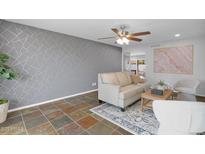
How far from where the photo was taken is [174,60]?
437 cm

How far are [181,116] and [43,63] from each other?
335cm

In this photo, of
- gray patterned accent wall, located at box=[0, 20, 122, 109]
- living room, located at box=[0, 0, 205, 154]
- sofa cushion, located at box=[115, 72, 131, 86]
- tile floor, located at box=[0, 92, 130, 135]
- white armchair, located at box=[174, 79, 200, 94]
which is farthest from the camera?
sofa cushion, located at box=[115, 72, 131, 86]

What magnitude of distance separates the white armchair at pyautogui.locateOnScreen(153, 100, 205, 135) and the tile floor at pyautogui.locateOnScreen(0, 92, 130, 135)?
2.44 ft

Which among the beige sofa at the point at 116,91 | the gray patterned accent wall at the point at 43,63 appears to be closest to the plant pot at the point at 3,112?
the gray patterned accent wall at the point at 43,63

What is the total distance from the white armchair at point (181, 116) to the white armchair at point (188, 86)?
267 centimetres

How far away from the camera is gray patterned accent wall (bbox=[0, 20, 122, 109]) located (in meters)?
2.53

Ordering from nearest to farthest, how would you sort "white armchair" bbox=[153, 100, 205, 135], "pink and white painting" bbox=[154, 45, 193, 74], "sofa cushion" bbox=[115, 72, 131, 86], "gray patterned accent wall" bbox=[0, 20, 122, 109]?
"white armchair" bbox=[153, 100, 205, 135]
"gray patterned accent wall" bbox=[0, 20, 122, 109]
"sofa cushion" bbox=[115, 72, 131, 86]
"pink and white painting" bbox=[154, 45, 193, 74]

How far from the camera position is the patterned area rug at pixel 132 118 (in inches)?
73.6

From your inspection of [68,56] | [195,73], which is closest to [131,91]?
[68,56]

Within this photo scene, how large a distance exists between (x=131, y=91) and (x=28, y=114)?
2.58 metres

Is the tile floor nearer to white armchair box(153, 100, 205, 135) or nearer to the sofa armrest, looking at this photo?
the sofa armrest

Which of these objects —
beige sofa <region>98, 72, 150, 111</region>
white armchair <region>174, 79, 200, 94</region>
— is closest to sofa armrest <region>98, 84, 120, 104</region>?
beige sofa <region>98, 72, 150, 111</region>
